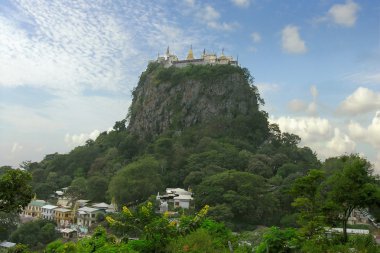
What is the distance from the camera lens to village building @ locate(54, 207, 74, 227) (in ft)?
162

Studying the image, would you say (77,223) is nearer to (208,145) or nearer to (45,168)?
(208,145)

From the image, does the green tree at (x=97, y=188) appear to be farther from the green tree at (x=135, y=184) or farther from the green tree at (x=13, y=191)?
the green tree at (x=13, y=191)

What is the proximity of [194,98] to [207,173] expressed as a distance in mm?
26679

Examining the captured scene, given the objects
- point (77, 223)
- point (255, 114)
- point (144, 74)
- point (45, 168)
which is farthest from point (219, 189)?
point (144, 74)

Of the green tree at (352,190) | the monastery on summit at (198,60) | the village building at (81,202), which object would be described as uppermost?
the monastery on summit at (198,60)

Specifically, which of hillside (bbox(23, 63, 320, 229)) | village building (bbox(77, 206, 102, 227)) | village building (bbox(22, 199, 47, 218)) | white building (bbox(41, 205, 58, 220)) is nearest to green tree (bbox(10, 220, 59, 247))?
village building (bbox(77, 206, 102, 227))

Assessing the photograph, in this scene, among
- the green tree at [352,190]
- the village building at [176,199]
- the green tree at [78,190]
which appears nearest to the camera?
the green tree at [352,190]

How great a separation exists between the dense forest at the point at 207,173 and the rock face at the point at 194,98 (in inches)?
7.3

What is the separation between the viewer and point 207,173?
50062 mm

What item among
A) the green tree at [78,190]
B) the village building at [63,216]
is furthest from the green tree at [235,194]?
the green tree at [78,190]

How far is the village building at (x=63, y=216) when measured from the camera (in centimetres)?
4931

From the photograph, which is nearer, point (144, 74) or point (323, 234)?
point (323, 234)

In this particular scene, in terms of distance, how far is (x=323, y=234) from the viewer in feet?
48.9

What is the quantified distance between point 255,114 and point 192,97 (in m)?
11.6
